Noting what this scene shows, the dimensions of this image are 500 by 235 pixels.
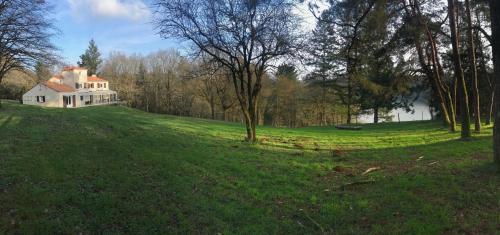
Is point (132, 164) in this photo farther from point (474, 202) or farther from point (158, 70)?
point (158, 70)

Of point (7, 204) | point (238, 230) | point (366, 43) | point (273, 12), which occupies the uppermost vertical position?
point (273, 12)

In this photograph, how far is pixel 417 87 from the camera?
47.0 metres

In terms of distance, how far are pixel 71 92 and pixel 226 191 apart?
216 feet

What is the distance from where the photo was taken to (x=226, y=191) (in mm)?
9984

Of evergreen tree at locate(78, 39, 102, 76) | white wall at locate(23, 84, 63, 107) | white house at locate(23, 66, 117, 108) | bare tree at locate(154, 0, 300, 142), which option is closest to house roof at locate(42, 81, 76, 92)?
white house at locate(23, 66, 117, 108)

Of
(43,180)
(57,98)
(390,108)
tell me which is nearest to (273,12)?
(43,180)

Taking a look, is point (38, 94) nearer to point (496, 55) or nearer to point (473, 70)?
point (473, 70)

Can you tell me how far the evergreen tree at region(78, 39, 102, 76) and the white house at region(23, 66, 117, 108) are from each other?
2247cm

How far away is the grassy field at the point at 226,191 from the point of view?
289 inches

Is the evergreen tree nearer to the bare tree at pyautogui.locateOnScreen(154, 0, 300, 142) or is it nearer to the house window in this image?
the house window

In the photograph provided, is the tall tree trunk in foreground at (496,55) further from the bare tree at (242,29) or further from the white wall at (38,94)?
the white wall at (38,94)

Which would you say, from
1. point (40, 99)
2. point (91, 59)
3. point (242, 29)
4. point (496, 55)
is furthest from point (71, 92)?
point (496, 55)

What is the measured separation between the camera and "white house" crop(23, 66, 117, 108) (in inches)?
2509

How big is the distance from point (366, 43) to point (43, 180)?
1175 centimetres
